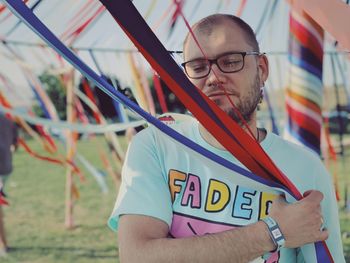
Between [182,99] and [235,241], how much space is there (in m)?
0.26

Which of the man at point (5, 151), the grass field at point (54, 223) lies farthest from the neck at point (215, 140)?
the man at point (5, 151)

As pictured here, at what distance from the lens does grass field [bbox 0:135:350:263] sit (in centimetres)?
352

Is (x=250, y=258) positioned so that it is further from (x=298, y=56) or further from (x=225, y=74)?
(x=298, y=56)

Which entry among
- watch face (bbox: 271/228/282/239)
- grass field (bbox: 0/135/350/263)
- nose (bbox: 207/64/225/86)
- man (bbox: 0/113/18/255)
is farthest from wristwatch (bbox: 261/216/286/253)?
man (bbox: 0/113/18/255)

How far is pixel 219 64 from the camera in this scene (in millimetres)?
964

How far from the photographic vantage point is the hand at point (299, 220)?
837 millimetres

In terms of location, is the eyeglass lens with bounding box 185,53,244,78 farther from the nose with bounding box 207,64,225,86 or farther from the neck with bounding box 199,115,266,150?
the neck with bounding box 199,115,266,150

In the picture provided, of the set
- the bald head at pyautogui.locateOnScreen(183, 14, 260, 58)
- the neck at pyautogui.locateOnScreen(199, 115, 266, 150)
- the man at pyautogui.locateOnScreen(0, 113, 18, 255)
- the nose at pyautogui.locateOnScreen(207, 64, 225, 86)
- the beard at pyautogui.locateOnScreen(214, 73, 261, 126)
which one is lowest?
the man at pyautogui.locateOnScreen(0, 113, 18, 255)

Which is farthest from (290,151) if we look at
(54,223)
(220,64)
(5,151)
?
(54,223)

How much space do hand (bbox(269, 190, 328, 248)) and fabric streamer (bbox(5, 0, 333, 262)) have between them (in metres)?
0.04

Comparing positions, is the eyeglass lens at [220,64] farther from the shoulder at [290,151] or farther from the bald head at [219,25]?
the shoulder at [290,151]

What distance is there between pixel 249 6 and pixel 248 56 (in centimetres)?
160

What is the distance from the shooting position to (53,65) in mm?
4254

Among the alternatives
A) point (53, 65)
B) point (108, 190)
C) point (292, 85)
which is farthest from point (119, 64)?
point (108, 190)
